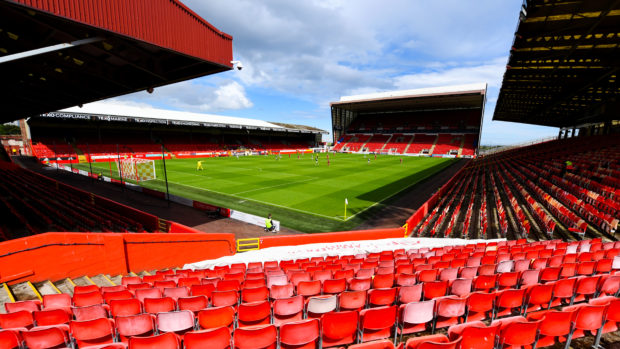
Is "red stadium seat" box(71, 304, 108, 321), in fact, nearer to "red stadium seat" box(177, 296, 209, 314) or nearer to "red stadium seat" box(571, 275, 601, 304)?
"red stadium seat" box(177, 296, 209, 314)

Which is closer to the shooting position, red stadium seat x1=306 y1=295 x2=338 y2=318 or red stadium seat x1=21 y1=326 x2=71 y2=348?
red stadium seat x1=21 y1=326 x2=71 y2=348

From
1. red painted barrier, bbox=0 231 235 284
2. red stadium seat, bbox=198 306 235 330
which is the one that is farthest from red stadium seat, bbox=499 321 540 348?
red painted barrier, bbox=0 231 235 284

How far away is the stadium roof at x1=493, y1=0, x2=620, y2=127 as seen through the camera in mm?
13938

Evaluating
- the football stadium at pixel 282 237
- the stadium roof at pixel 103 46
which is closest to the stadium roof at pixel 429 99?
the football stadium at pixel 282 237

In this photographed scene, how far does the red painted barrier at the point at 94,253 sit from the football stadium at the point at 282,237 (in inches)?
1.7

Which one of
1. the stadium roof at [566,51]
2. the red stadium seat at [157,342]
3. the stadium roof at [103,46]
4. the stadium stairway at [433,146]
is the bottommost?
the red stadium seat at [157,342]

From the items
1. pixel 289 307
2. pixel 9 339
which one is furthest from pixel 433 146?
pixel 9 339

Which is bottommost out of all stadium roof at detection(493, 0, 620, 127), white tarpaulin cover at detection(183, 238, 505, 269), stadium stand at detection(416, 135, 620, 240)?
white tarpaulin cover at detection(183, 238, 505, 269)

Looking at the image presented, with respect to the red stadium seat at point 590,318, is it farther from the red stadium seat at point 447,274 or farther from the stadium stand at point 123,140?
the stadium stand at point 123,140

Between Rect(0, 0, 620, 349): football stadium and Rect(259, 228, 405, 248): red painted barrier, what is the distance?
97 millimetres

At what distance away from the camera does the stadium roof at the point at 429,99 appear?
6024cm

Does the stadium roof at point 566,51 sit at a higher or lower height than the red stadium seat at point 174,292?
higher

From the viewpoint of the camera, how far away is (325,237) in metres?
13.6

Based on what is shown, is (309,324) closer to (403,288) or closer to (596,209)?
(403,288)
